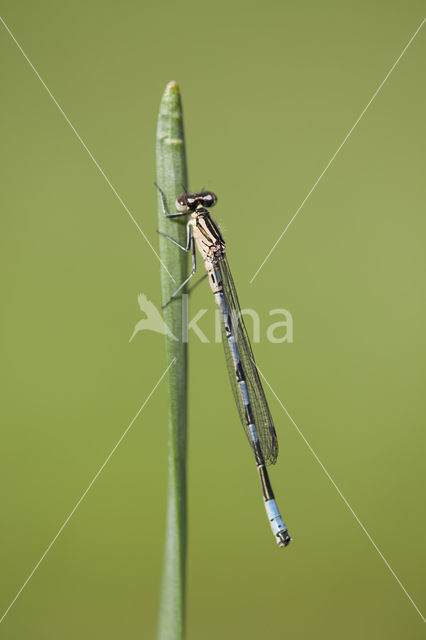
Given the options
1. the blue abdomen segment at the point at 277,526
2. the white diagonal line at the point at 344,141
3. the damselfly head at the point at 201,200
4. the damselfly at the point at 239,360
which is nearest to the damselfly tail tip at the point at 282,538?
the blue abdomen segment at the point at 277,526

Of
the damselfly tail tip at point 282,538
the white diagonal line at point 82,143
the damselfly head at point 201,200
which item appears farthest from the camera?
the white diagonal line at point 82,143

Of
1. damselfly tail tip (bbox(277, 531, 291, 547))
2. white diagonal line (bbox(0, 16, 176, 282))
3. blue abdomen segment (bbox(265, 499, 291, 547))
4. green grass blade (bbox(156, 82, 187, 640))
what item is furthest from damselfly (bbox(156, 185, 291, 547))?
green grass blade (bbox(156, 82, 187, 640))

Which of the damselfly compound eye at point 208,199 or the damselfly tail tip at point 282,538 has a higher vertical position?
the damselfly compound eye at point 208,199

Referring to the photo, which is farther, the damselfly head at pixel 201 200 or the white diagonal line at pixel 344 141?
the white diagonal line at pixel 344 141

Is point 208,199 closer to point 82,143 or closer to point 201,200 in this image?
point 201,200

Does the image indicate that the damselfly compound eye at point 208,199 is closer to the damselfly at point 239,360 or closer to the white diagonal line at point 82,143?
the damselfly at point 239,360

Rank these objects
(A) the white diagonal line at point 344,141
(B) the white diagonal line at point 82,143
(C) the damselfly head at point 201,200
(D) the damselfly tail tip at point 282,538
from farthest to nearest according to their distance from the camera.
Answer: (A) the white diagonal line at point 344,141 < (B) the white diagonal line at point 82,143 < (D) the damselfly tail tip at point 282,538 < (C) the damselfly head at point 201,200

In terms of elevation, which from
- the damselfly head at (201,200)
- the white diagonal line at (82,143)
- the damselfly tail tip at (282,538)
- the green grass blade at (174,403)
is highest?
the white diagonal line at (82,143)

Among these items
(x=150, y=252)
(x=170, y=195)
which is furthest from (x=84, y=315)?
(x=170, y=195)
